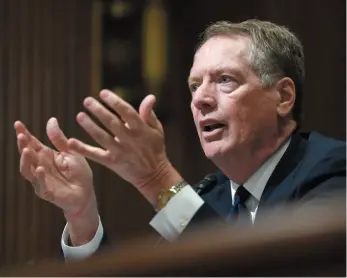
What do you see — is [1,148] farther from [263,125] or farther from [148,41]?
[263,125]

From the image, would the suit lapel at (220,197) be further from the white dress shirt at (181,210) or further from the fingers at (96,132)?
the fingers at (96,132)

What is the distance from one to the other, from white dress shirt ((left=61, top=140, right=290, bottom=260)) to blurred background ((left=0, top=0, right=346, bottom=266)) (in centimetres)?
14

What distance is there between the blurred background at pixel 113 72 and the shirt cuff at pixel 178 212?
0.91 ft

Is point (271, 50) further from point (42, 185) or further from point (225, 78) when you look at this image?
point (42, 185)

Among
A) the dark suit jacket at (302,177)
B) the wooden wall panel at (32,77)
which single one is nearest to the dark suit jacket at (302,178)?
the dark suit jacket at (302,177)

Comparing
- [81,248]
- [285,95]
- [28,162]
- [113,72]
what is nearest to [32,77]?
[113,72]

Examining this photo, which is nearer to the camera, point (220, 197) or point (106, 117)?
point (106, 117)

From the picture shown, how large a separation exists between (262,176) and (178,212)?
0.21m

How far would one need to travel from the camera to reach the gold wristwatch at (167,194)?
90cm

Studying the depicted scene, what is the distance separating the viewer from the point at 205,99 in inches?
40.7

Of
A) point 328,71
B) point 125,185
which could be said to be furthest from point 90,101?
point 328,71

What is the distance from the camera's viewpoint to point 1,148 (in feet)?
4.25

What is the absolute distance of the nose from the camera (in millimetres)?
1033

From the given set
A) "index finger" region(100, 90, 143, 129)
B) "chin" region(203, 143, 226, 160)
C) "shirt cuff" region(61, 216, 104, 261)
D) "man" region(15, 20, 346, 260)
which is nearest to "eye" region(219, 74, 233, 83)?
"man" region(15, 20, 346, 260)
